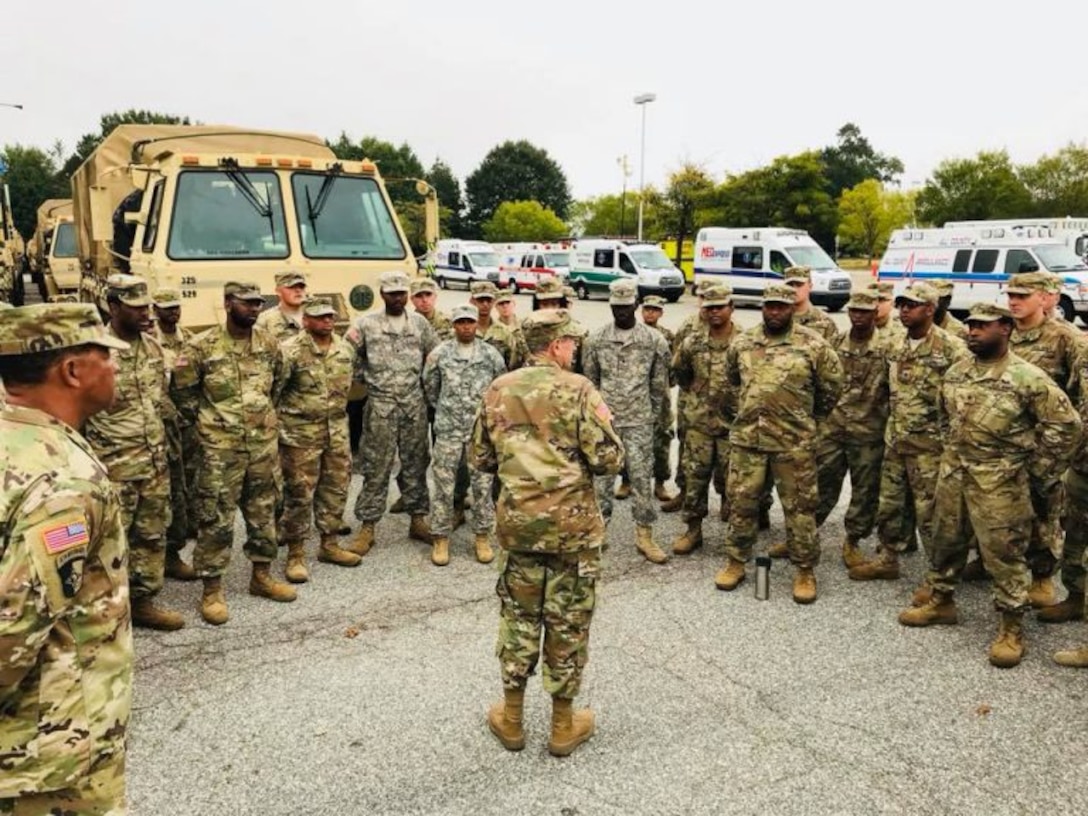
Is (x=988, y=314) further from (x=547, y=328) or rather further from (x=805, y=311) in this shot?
(x=547, y=328)

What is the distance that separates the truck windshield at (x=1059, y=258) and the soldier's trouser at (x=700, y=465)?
52.6 feet

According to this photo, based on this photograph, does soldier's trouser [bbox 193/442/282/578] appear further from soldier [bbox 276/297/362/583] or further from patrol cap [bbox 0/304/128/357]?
patrol cap [bbox 0/304/128/357]

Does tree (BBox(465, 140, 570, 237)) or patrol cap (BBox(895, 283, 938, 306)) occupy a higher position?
tree (BBox(465, 140, 570, 237))

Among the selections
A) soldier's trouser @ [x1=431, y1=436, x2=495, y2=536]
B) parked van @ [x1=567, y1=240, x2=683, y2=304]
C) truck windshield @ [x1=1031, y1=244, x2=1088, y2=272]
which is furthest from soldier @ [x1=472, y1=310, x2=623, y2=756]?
parked van @ [x1=567, y1=240, x2=683, y2=304]

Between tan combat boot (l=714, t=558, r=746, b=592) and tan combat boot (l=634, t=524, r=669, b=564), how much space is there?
47 centimetres

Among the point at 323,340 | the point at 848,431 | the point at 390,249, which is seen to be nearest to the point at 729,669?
the point at 848,431

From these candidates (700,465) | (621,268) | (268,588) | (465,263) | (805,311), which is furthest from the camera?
(465,263)

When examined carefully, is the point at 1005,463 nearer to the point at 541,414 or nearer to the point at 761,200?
the point at 541,414

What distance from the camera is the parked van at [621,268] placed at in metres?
26.6

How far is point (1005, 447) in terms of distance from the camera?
13.8 ft

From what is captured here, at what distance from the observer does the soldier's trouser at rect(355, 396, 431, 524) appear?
19.0ft

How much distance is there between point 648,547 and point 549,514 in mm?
2546

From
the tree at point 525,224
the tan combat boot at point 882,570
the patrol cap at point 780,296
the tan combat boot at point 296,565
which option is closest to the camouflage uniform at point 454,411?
the tan combat boot at point 296,565

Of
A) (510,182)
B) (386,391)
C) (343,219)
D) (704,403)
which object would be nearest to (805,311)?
(704,403)
